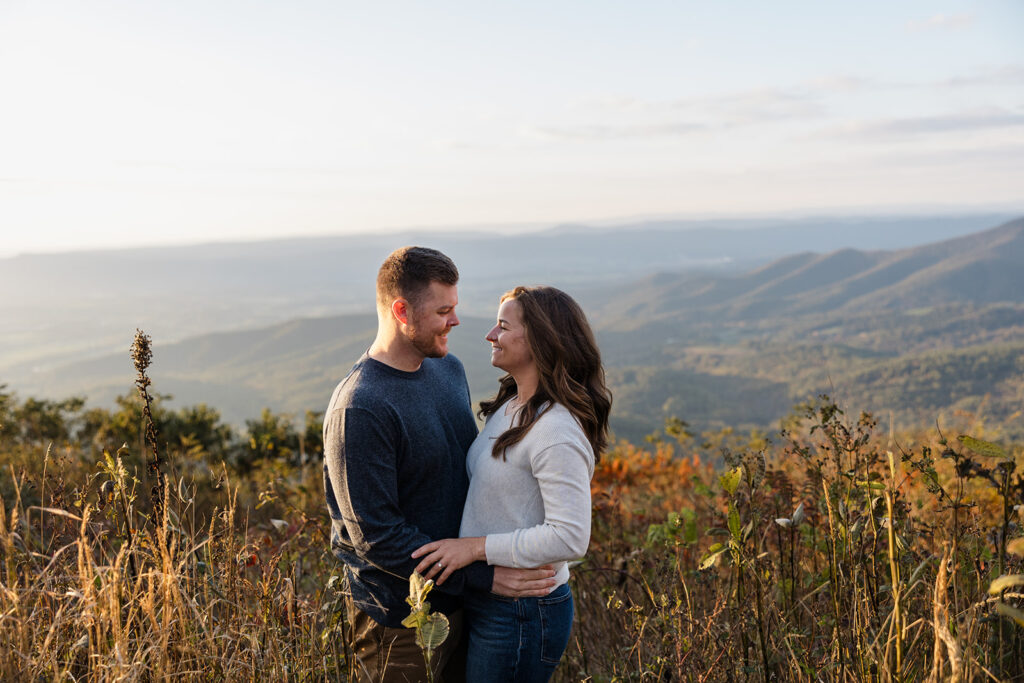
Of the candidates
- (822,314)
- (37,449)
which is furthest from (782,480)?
(822,314)

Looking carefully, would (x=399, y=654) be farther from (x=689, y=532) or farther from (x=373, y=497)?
(x=689, y=532)

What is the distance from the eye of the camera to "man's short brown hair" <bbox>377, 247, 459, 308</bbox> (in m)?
2.15

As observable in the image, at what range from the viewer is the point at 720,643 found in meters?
2.48

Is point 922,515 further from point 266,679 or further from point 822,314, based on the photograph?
point 822,314

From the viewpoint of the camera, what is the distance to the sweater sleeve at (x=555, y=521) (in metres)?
1.91

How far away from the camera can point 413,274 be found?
2.15 meters

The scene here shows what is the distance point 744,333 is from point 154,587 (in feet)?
619

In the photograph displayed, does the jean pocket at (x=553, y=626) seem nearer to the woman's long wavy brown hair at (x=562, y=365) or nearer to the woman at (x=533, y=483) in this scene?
the woman at (x=533, y=483)

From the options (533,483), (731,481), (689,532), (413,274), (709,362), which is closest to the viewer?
(731,481)

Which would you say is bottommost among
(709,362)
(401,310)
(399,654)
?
(709,362)

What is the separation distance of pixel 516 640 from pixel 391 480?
59 centimetres

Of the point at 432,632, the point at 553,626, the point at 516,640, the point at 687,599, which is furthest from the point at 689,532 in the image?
the point at 432,632

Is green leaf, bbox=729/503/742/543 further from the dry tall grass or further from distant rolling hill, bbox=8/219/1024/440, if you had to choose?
distant rolling hill, bbox=8/219/1024/440

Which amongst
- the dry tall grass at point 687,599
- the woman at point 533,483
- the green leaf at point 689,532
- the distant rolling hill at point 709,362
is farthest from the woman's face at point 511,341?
the distant rolling hill at point 709,362
